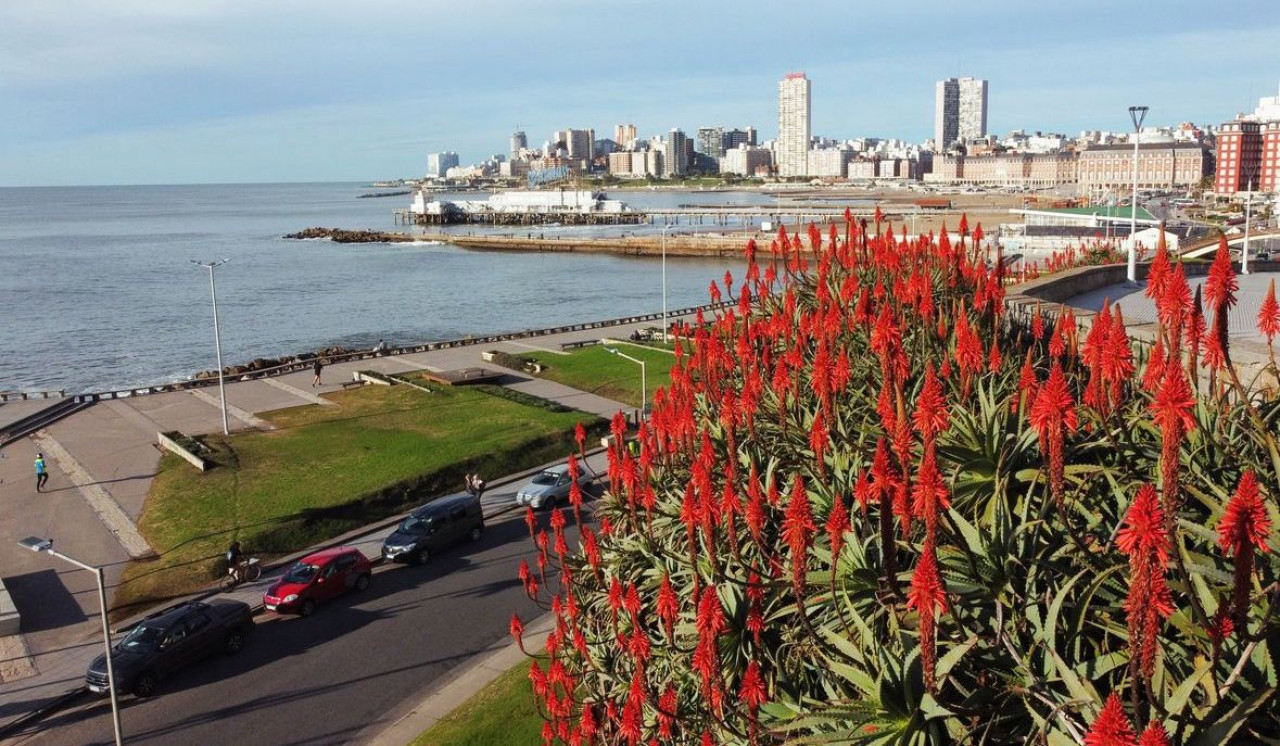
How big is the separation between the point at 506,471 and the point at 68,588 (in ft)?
44.3

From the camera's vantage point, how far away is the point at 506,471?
32.7 metres

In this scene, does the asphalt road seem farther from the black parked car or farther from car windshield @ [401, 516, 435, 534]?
car windshield @ [401, 516, 435, 534]

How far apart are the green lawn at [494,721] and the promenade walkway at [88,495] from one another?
8.18 metres

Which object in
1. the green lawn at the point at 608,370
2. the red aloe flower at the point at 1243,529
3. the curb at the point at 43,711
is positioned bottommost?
the curb at the point at 43,711

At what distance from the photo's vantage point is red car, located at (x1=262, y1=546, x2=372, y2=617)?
21.8 m

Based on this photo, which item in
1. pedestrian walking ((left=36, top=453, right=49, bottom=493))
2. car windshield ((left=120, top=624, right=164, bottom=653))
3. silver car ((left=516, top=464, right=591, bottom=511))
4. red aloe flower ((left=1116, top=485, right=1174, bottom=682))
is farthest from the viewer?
pedestrian walking ((left=36, top=453, right=49, bottom=493))

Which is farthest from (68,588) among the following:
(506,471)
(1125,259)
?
(1125,259)

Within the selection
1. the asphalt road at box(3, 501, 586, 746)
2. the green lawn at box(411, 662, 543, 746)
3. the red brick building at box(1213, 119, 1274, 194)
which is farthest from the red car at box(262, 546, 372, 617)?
the red brick building at box(1213, 119, 1274, 194)

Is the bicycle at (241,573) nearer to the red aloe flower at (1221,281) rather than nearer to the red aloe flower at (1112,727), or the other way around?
the red aloe flower at (1221,281)

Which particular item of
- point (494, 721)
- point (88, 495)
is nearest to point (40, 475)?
point (88, 495)

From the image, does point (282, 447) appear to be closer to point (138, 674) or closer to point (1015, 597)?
point (138, 674)

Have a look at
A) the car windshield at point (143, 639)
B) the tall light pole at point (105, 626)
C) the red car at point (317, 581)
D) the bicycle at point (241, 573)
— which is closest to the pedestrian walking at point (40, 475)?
the bicycle at point (241, 573)

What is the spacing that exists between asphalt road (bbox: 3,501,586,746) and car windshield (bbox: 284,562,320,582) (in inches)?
34.1

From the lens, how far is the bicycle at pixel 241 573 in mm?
23688
